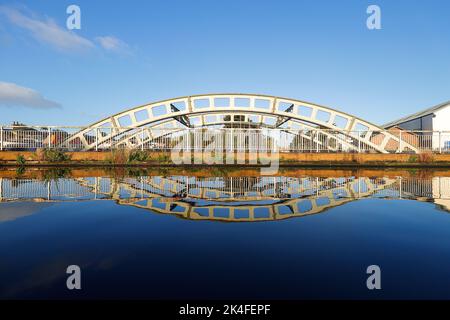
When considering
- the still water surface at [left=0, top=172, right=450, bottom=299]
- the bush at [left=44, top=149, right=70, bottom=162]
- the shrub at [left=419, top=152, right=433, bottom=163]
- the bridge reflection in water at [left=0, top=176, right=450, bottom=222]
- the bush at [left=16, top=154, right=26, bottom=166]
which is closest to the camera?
the still water surface at [left=0, top=172, right=450, bottom=299]

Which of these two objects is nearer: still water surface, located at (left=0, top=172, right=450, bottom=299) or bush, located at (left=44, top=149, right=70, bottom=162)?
still water surface, located at (left=0, top=172, right=450, bottom=299)

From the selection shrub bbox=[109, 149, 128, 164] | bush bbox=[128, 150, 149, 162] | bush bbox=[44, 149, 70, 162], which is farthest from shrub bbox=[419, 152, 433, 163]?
bush bbox=[44, 149, 70, 162]

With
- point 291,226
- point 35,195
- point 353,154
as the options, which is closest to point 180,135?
point 353,154

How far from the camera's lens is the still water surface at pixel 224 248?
1868 millimetres

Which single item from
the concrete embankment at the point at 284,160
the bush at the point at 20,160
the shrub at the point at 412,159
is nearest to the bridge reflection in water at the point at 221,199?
the concrete embankment at the point at 284,160

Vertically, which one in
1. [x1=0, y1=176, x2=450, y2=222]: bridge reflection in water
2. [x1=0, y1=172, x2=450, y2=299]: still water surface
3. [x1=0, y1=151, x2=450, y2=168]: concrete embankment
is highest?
[x1=0, y1=151, x2=450, y2=168]: concrete embankment

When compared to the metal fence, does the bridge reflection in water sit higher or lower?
lower

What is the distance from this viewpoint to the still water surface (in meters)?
1.87

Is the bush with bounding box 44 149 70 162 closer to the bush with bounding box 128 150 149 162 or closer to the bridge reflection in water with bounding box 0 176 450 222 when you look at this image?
the bush with bounding box 128 150 149 162

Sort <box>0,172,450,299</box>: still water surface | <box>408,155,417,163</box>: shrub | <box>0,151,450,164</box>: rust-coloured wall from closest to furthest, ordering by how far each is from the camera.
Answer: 1. <box>0,172,450,299</box>: still water surface
2. <box>0,151,450,164</box>: rust-coloured wall
3. <box>408,155,417,163</box>: shrub

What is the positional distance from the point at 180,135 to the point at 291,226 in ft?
46.4

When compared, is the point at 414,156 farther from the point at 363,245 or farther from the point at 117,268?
the point at 117,268
